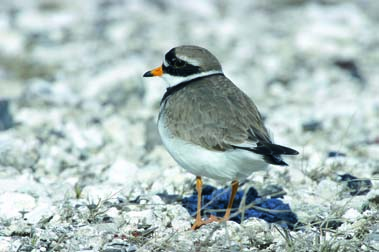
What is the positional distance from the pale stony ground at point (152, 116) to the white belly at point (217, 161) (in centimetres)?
37

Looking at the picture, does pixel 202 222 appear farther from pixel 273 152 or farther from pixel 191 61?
pixel 191 61

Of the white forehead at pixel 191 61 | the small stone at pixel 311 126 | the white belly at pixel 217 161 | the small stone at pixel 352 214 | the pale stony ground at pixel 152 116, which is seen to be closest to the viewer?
the white belly at pixel 217 161

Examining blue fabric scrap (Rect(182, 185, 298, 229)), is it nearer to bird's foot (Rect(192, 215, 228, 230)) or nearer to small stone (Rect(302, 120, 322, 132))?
bird's foot (Rect(192, 215, 228, 230))

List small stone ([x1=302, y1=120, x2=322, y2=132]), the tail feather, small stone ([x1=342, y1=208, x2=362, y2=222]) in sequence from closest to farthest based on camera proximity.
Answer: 1. the tail feather
2. small stone ([x1=342, y1=208, x2=362, y2=222])
3. small stone ([x1=302, y1=120, x2=322, y2=132])

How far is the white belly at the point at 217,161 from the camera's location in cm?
465

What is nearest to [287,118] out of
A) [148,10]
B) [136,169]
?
[136,169]

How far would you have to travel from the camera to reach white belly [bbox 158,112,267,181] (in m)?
4.65

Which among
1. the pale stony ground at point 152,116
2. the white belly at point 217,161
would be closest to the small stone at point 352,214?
the pale stony ground at point 152,116

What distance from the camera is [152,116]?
8273 mm

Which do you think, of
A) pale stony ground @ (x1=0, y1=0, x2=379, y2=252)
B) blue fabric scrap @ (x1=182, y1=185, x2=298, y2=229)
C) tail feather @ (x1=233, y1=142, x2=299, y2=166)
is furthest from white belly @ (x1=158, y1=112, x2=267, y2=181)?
pale stony ground @ (x1=0, y1=0, x2=379, y2=252)

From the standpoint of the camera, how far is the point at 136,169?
6441mm

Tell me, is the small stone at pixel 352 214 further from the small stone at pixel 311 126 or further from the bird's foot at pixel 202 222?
the small stone at pixel 311 126

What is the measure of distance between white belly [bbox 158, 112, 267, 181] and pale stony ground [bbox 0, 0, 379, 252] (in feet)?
1.21

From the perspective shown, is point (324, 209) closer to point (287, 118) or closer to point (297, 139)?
point (297, 139)
